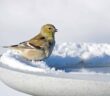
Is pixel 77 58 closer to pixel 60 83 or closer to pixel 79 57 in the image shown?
pixel 79 57


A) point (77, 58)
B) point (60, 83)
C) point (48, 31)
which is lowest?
point (60, 83)

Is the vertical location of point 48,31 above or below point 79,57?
above

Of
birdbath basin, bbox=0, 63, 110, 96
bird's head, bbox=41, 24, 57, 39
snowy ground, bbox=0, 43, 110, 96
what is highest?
bird's head, bbox=41, 24, 57, 39

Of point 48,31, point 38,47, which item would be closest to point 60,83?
point 38,47

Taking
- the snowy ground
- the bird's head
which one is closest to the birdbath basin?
the snowy ground

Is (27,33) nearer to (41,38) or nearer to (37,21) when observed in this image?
(37,21)

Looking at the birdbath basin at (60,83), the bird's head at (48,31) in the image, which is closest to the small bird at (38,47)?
the bird's head at (48,31)

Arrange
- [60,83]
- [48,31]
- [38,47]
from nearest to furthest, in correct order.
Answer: [60,83]
[38,47]
[48,31]

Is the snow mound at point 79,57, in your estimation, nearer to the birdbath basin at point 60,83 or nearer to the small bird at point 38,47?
the small bird at point 38,47

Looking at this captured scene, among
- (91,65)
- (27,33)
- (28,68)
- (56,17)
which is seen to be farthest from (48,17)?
(28,68)

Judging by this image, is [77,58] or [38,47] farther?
[77,58]

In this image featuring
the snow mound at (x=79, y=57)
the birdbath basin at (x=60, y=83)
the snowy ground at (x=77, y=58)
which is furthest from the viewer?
the snow mound at (x=79, y=57)

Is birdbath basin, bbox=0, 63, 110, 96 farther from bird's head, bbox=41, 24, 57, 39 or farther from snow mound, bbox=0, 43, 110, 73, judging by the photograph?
bird's head, bbox=41, 24, 57, 39

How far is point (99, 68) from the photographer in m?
2.62
